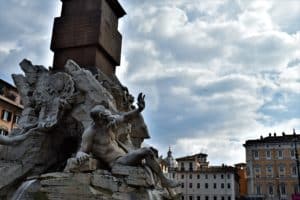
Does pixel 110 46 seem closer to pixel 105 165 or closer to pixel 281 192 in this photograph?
pixel 105 165

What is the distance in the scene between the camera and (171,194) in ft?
33.0

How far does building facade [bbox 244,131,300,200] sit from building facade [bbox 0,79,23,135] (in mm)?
41106

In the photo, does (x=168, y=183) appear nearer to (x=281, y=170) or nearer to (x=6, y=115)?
(x=6, y=115)

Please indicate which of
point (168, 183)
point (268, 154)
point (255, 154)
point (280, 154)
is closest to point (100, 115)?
point (168, 183)

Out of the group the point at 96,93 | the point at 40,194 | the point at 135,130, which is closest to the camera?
the point at 40,194

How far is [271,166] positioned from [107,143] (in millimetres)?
57147

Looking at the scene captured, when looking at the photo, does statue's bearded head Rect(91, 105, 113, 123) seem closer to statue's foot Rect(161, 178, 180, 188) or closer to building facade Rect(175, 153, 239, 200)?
statue's foot Rect(161, 178, 180, 188)

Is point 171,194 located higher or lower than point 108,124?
lower

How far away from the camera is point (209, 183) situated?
223ft

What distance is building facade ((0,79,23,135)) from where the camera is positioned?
114 ft

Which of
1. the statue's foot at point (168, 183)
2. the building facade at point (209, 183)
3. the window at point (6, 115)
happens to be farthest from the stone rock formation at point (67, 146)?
the building facade at point (209, 183)

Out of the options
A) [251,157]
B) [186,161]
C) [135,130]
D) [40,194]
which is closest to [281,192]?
[251,157]

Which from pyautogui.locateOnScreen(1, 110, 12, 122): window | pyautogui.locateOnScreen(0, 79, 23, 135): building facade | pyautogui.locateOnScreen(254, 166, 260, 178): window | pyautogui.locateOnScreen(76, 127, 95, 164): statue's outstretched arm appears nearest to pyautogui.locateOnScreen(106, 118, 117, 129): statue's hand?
pyautogui.locateOnScreen(76, 127, 95, 164): statue's outstretched arm

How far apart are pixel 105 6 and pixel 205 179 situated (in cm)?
5879
